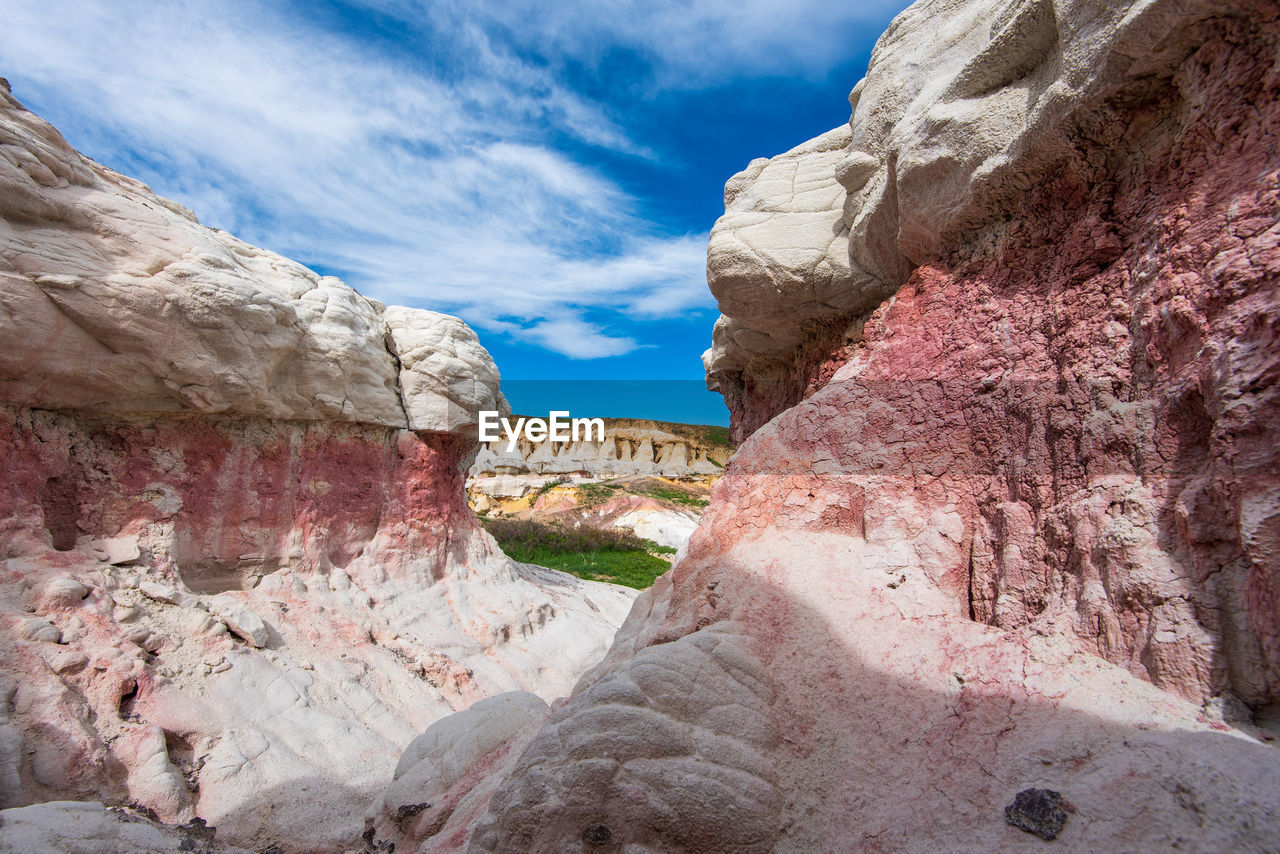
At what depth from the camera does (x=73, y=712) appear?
4.27m

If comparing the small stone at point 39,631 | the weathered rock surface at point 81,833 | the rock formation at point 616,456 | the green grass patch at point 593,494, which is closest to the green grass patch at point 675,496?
the green grass patch at point 593,494

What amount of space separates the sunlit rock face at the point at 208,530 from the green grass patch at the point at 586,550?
251 inches

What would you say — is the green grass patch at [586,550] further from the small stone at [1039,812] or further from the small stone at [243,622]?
the small stone at [1039,812]

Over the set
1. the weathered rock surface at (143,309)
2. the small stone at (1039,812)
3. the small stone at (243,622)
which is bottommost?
the small stone at (1039,812)

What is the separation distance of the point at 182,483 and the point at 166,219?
257 cm

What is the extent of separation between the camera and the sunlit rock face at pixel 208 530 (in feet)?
15.1

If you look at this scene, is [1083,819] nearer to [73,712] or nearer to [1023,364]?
[1023,364]

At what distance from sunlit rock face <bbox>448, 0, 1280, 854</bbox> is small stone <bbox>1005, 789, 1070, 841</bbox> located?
13 millimetres

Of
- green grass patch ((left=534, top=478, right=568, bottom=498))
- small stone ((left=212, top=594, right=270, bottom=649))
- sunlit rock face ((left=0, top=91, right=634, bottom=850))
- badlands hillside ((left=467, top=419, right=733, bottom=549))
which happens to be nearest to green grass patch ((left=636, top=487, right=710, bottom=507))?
badlands hillside ((left=467, top=419, right=733, bottom=549))

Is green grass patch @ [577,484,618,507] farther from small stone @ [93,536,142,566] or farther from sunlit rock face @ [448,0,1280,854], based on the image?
sunlit rock face @ [448,0,1280,854]

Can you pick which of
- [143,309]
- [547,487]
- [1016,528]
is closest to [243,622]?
[143,309]

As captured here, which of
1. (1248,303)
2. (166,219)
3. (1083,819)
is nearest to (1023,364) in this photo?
(1248,303)

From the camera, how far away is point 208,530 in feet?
21.6

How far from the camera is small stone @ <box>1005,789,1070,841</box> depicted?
5.93ft
